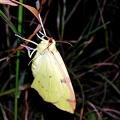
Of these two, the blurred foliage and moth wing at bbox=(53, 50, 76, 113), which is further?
the blurred foliage

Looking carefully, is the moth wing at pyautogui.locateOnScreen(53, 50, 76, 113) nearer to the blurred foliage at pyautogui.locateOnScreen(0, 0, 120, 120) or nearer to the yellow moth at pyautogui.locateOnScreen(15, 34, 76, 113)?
the yellow moth at pyautogui.locateOnScreen(15, 34, 76, 113)

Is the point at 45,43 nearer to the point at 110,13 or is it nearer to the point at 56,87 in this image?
the point at 56,87

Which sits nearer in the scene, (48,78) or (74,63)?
(48,78)

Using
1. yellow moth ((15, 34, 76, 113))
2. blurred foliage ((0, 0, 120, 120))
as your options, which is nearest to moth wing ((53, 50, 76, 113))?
yellow moth ((15, 34, 76, 113))

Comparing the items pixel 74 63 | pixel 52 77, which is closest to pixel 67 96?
pixel 52 77

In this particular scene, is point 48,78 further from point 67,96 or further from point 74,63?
point 74,63

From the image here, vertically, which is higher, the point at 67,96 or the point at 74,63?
the point at 67,96

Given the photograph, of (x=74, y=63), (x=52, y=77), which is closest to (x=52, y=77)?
(x=52, y=77)

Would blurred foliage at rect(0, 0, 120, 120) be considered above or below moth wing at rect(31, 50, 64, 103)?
below
